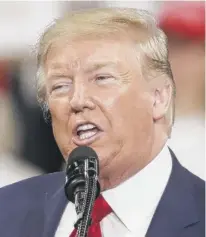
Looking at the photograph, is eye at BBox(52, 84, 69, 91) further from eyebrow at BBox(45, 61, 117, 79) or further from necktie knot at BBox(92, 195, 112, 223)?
necktie knot at BBox(92, 195, 112, 223)

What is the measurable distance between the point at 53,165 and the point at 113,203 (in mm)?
131

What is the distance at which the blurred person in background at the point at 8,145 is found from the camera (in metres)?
0.96

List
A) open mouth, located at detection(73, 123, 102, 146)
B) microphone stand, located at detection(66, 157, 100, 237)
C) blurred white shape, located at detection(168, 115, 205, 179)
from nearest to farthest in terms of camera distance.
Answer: microphone stand, located at detection(66, 157, 100, 237) → open mouth, located at detection(73, 123, 102, 146) → blurred white shape, located at detection(168, 115, 205, 179)

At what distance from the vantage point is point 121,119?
889 millimetres

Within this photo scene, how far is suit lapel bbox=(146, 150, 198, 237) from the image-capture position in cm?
89

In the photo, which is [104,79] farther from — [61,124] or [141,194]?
[141,194]

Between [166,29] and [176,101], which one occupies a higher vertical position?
[166,29]

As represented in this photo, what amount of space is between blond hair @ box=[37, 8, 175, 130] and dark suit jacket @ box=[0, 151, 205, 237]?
12 cm

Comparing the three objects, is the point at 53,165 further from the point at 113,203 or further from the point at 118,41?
the point at 118,41

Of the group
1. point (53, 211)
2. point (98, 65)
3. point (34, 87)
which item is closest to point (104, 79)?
point (98, 65)

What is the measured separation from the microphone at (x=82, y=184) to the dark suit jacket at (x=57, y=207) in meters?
0.27

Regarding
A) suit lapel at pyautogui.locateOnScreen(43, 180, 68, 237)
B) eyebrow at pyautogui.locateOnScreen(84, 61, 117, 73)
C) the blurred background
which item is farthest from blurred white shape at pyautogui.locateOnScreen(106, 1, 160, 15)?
suit lapel at pyautogui.locateOnScreen(43, 180, 68, 237)

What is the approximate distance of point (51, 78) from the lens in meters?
0.92

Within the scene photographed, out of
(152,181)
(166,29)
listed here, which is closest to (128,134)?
(152,181)
